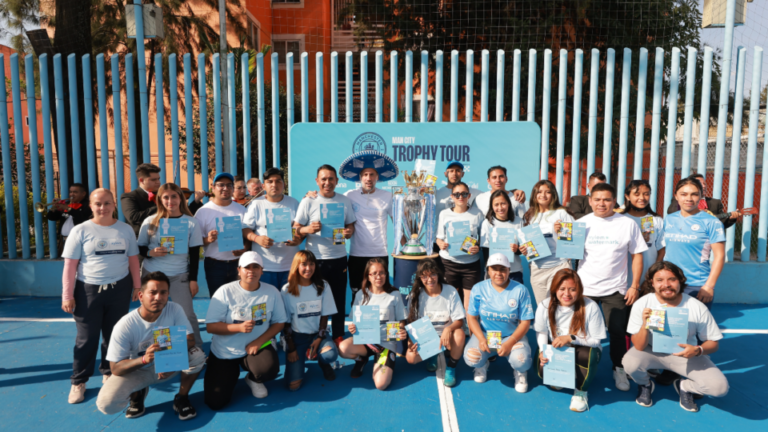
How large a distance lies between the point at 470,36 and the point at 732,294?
6609 millimetres

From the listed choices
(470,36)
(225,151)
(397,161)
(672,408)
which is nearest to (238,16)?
(470,36)

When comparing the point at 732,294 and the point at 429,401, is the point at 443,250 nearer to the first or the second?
the point at 429,401

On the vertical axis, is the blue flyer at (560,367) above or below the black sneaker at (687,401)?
above

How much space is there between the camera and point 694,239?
4051 millimetres

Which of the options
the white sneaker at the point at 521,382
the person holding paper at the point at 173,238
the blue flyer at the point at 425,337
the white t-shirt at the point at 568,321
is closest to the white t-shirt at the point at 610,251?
the white t-shirt at the point at 568,321

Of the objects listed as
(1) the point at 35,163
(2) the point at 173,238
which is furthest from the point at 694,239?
(1) the point at 35,163

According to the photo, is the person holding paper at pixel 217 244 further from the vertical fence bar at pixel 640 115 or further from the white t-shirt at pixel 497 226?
the vertical fence bar at pixel 640 115

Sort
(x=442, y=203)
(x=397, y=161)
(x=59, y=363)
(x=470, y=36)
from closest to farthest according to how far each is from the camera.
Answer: (x=59, y=363), (x=442, y=203), (x=397, y=161), (x=470, y=36)

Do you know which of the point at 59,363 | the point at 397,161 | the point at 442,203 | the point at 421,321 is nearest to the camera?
the point at 421,321

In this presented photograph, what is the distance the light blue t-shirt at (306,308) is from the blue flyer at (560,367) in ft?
5.94

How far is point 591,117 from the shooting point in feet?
20.7

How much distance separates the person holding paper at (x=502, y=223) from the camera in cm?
432

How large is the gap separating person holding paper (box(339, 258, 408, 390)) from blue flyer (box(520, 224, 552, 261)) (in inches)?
48.3

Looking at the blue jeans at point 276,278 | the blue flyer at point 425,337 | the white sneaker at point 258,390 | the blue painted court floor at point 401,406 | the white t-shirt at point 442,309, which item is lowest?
the blue painted court floor at point 401,406
